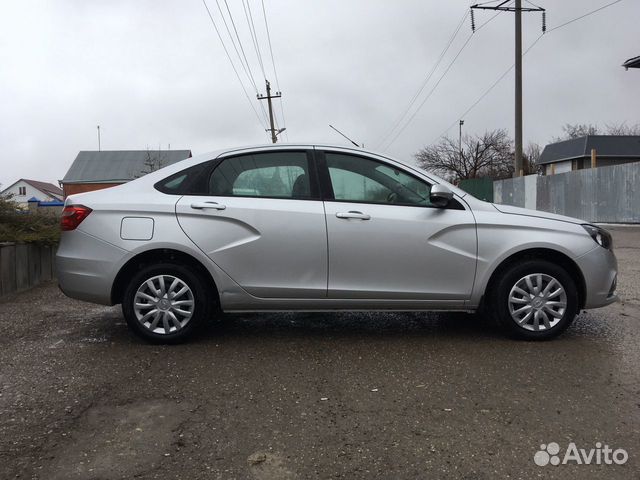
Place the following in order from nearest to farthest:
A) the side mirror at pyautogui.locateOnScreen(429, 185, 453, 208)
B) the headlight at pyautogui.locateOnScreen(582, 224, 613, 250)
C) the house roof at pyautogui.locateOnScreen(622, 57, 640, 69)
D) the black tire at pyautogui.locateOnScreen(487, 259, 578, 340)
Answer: the side mirror at pyautogui.locateOnScreen(429, 185, 453, 208) < the black tire at pyautogui.locateOnScreen(487, 259, 578, 340) < the headlight at pyautogui.locateOnScreen(582, 224, 613, 250) < the house roof at pyautogui.locateOnScreen(622, 57, 640, 69)

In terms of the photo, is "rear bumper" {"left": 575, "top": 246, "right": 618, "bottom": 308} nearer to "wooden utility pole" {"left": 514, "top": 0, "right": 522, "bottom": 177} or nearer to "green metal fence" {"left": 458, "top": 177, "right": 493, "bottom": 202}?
"wooden utility pole" {"left": 514, "top": 0, "right": 522, "bottom": 177}

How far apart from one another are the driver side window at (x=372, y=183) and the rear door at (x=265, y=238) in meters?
0.28

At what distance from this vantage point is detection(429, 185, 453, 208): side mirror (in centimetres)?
431

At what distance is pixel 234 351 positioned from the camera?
4332 mm

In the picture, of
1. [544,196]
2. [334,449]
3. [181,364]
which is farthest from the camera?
[544,196]

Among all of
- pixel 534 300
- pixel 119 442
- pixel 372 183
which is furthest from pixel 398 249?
pixel 119 442

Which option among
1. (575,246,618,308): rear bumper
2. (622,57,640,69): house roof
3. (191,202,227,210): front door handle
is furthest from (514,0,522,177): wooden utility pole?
(191,202,227,210): front door handle

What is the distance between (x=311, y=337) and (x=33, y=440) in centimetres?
242

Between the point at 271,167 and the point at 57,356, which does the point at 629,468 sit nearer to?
the point at 271,167

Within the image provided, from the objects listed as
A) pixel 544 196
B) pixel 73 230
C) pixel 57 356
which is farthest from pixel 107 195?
pixel 544 196

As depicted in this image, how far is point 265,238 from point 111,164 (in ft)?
239

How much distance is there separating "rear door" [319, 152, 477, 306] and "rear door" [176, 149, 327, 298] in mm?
147

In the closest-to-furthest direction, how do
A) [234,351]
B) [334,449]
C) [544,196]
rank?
[334,449]
[234,351]
[544,196]

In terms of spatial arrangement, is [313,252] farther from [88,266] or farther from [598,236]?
[598,236]
